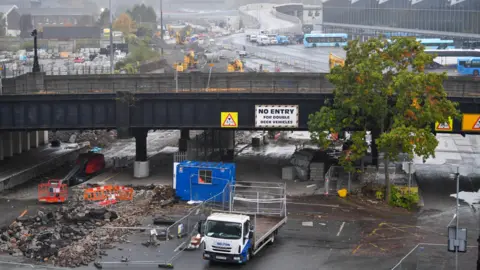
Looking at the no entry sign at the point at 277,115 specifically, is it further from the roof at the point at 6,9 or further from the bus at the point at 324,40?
the roof at the point at 6,9

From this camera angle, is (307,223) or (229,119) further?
(229,119)

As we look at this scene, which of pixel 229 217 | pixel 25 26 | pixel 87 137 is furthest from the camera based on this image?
pixel 25 26

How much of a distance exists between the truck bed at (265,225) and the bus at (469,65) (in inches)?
2379

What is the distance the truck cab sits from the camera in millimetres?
27531

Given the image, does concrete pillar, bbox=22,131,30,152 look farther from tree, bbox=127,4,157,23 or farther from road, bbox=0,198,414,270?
tree, bbox=127,4,157,23

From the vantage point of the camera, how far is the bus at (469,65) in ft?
285

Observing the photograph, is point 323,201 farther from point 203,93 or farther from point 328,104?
point 203,93

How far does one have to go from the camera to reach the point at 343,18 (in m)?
149

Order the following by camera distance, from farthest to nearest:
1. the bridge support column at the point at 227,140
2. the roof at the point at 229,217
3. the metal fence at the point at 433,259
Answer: the bridge support column at the point at 227,140 → the metal fence at the point at 433,259 → the roof at the point at 229,217

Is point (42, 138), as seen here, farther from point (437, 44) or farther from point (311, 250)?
point (437, 44)

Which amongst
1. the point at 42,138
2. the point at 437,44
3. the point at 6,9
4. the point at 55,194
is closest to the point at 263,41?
the point at 437,44

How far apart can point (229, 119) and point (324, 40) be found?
94328mm

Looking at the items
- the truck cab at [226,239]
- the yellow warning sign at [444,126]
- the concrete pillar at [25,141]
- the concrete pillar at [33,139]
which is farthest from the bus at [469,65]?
the truck cab at [226,239]

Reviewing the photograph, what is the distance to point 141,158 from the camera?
45.5 meters
